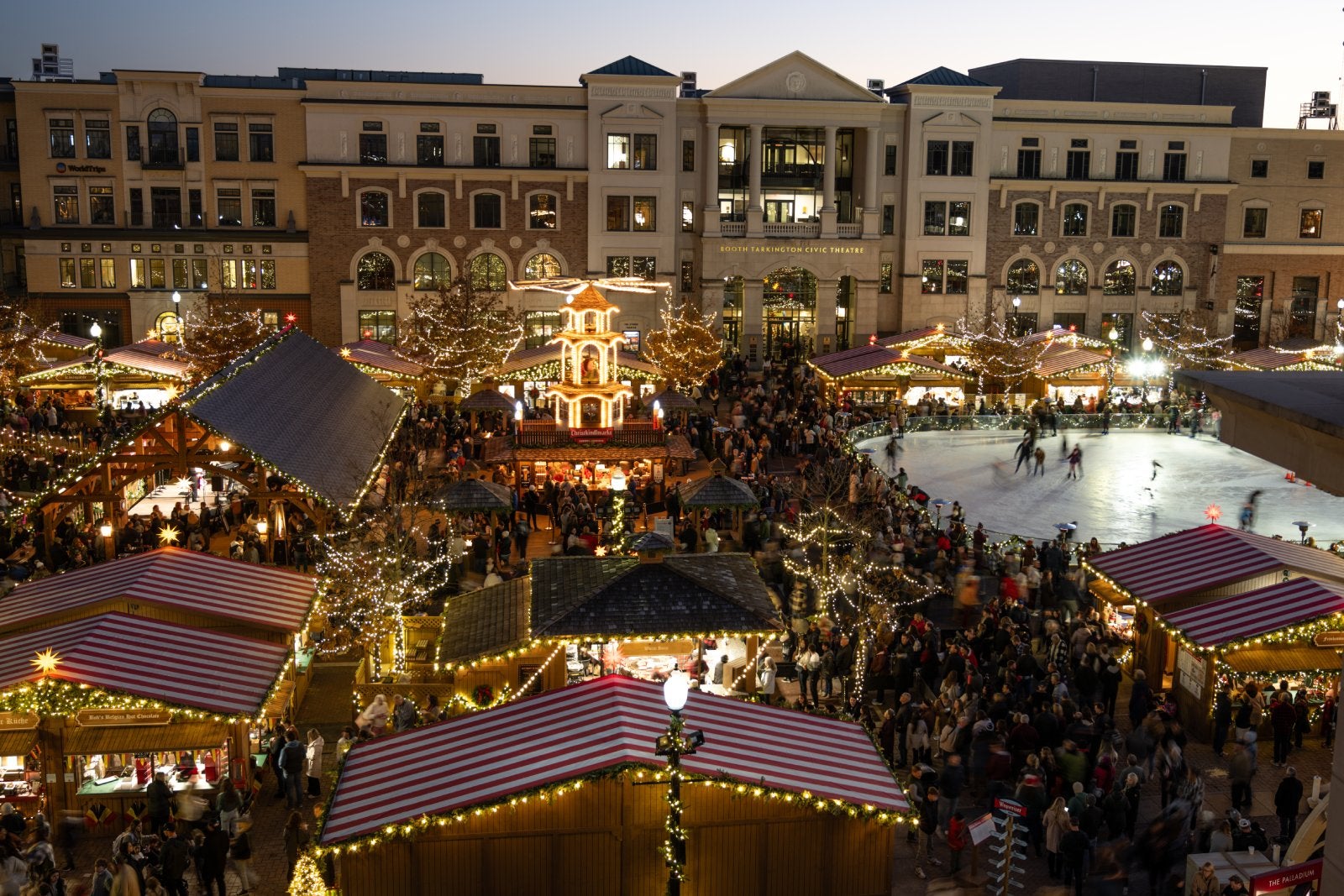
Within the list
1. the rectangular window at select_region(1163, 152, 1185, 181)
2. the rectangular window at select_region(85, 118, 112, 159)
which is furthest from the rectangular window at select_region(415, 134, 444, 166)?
the rectangular window at select_region(1163, 152, 1185, 181)

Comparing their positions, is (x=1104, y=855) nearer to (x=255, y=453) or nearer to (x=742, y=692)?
(x=742, y=692)

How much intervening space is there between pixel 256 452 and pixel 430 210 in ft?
115

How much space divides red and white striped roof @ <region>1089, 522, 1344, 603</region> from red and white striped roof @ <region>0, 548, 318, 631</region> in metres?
13.2

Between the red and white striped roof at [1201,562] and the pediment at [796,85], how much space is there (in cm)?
3902

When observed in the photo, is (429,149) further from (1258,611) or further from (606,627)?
(1258,611)

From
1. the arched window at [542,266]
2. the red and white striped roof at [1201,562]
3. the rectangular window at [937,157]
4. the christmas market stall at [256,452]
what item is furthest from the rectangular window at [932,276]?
the red and white striped roof at [1201,562]

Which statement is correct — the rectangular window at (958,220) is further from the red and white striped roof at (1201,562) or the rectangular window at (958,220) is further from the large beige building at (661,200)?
the red and white striped roof at (1201,562)

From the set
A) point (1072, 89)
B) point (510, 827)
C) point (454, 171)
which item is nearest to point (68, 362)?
point (454, 171)

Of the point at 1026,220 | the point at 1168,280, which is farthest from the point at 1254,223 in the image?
the point at 1026,220

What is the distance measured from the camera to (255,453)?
2223cm

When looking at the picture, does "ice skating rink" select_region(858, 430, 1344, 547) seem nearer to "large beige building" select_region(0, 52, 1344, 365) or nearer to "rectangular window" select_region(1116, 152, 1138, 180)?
"large beige building" select_region(0, 52, 1344, 365)

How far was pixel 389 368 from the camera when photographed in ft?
139

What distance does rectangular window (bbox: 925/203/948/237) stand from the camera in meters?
58.7

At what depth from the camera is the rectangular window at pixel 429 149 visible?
55.4 meters
